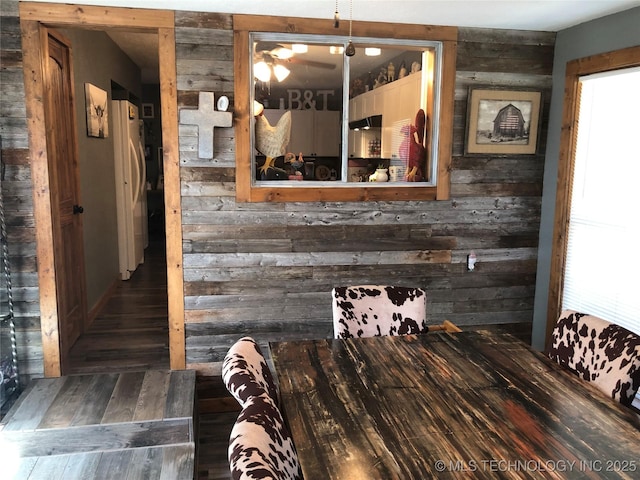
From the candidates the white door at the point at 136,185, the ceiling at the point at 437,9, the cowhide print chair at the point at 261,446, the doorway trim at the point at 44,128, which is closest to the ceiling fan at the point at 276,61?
the ceiling at the point at 437,9

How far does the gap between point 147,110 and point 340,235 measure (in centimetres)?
659

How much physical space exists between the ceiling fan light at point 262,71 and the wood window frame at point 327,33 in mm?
101

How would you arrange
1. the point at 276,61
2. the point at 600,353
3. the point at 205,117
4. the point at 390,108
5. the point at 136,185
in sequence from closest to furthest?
the point at 600,353
the point at 205,117
the point at 276,61
the point at 390,108
the point at 136,185

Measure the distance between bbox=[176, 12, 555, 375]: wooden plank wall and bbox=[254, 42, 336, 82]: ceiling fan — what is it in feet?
0.68

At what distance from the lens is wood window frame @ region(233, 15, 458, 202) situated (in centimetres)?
315

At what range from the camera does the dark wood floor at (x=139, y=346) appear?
9.72 feet

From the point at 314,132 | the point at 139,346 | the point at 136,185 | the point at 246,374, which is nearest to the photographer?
the point at 246,374

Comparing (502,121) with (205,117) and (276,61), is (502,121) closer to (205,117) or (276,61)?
(276,61)

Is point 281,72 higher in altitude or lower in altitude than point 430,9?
lower

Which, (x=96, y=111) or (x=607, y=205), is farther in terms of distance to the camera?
(x=96, y=111)

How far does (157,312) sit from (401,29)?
3.30 metres

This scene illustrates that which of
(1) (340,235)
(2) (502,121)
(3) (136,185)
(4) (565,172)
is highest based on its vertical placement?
(2) (502,121)

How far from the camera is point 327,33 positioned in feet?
10.6

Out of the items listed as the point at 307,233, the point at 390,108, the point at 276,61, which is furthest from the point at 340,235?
the point at 276,61
